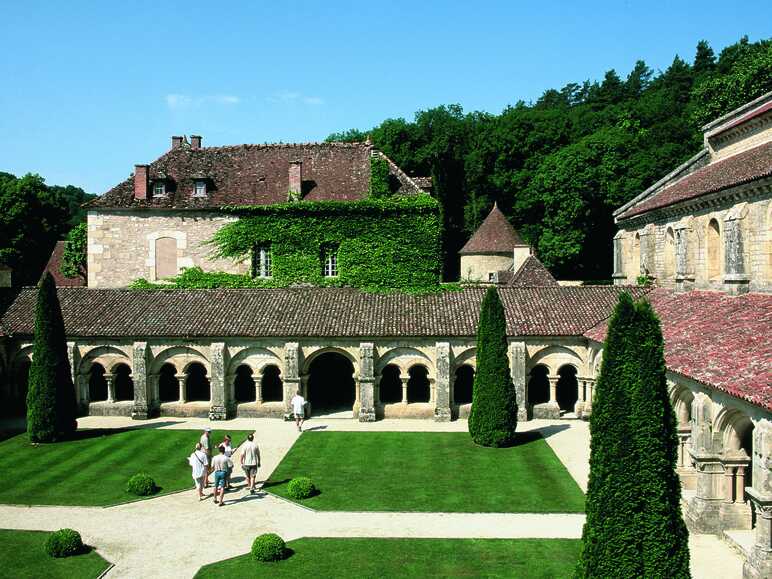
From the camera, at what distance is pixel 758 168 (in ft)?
81.4

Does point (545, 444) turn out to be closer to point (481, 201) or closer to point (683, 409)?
point (683, 409)

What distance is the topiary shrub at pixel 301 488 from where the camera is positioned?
22047mm

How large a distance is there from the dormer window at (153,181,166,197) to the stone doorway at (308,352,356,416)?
12935 mm

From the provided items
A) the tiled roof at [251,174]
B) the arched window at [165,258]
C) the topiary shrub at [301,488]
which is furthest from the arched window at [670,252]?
the arched window at [165,258]

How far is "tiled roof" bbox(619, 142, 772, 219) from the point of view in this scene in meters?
25.0

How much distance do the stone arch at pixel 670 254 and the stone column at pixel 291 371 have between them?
55.6 feet

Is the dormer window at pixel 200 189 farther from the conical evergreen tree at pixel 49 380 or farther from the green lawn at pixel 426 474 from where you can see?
the green lawn at pixel 426 474

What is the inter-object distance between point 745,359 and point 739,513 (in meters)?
3.95

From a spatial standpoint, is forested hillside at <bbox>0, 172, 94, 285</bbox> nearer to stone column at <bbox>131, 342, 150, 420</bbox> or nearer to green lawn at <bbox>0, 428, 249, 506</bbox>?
stone column at <bbox>131, 342, 150, 420</bbox>

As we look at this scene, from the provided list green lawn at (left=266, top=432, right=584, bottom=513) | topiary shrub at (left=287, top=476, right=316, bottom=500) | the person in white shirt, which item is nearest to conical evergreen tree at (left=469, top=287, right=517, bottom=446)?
green lawn at (left=266, top=432, right=584, bottom=513)

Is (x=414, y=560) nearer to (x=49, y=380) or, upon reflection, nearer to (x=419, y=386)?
(x=49, y=380)

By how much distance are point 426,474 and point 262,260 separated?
19.4 meters

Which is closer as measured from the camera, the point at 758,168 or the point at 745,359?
the point at 745,359

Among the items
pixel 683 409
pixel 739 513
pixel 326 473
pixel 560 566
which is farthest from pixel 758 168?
pixel 326 473
